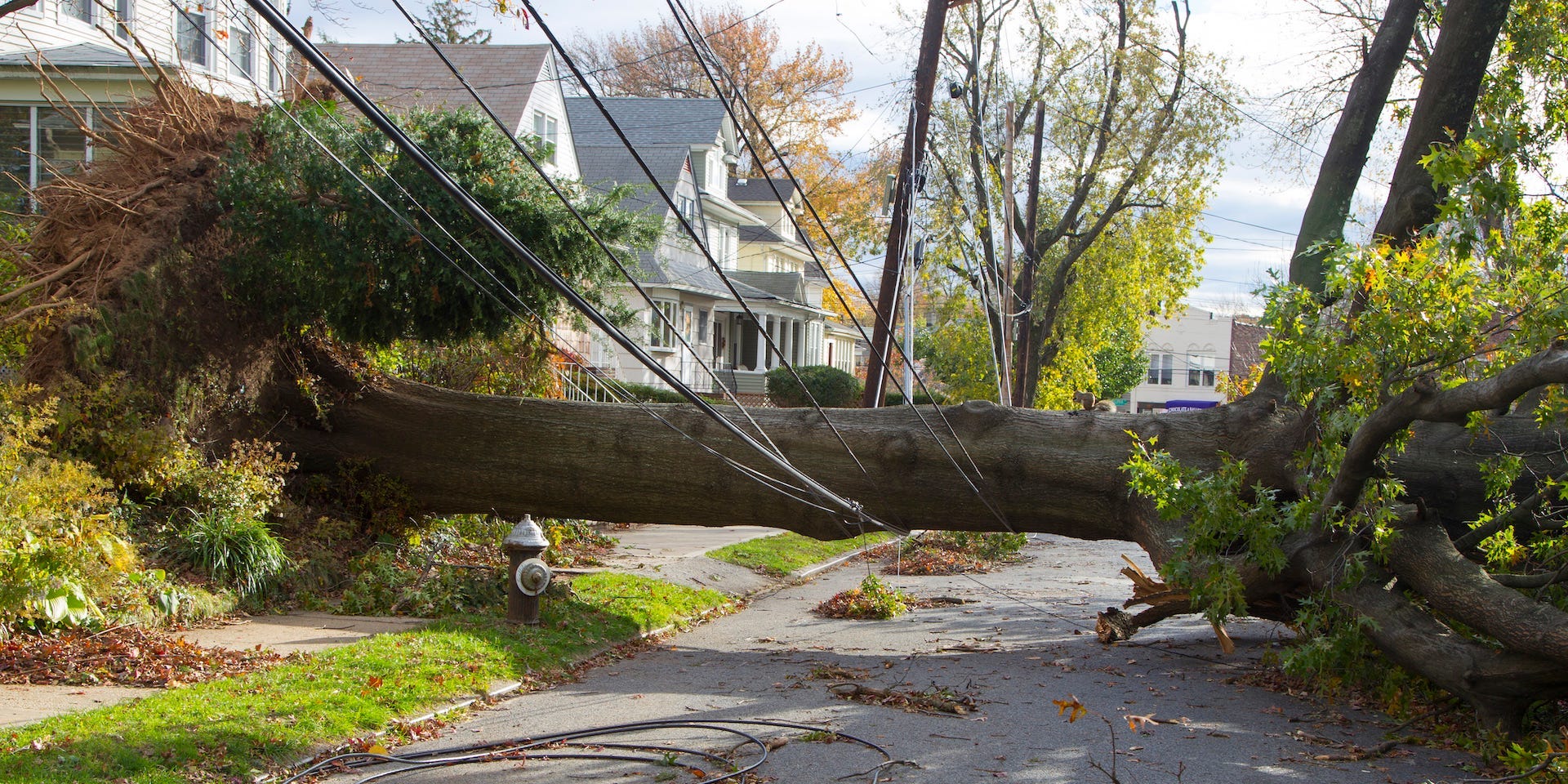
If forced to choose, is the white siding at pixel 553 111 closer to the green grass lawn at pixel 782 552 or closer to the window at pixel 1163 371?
the green grass lawn at pixel 782 552

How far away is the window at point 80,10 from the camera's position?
66.1 ft

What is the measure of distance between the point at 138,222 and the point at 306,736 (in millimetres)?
6738

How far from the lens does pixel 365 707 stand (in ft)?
22.6

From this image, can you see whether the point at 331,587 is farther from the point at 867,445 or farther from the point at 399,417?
the point at 867,445

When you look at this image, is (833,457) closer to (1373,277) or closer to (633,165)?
(1373,277)

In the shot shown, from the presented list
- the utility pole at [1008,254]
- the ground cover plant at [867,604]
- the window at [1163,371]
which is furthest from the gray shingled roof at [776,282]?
the window at [1163,371]

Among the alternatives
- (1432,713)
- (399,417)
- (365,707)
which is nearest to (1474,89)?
(1432,713)

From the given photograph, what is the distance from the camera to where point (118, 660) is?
24.6 feet

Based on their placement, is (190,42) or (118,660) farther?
(190,42)

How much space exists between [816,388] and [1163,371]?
4216 centimetres

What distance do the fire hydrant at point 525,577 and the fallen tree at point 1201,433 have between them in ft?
5.84

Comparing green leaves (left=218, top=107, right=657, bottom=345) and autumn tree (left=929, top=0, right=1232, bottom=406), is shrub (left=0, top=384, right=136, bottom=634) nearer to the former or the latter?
green leaves (left=218, top=107, right=657, bottom=345)

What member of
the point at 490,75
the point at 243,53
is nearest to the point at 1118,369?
the point at 490,75

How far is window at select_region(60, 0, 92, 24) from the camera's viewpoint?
20.2m
